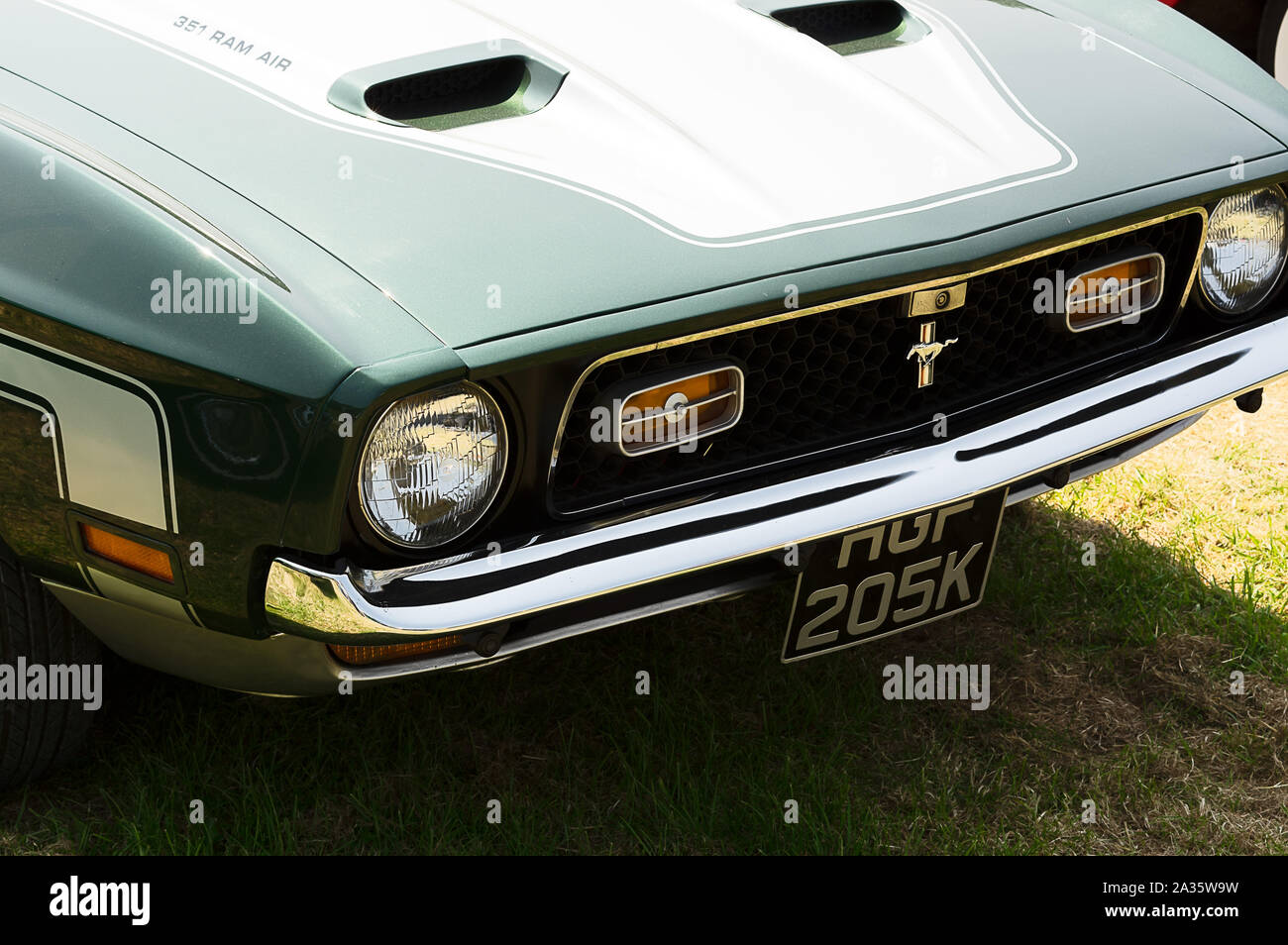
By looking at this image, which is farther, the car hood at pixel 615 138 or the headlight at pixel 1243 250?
the headlight at pixel 1243 250

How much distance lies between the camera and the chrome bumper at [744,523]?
5.58 ft

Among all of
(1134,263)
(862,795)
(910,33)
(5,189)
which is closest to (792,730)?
(862,795)

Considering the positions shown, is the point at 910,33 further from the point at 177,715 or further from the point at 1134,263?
the point at 177,715

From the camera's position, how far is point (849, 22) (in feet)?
8.25

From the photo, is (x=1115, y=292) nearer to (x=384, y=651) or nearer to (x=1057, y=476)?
(x=1057, y=476)

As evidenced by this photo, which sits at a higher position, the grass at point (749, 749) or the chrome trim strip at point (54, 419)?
the chrome trim strip at point (54, 419)

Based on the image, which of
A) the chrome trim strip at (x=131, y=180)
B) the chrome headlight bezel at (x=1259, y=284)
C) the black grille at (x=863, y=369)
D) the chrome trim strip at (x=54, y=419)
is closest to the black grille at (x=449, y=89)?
the chrome trim strip at (x=131, y=180)

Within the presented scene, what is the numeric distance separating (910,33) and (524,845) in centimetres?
160

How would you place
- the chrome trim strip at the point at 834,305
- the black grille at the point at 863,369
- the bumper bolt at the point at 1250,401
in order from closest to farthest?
the chrome trim strip at the point at 834,305 → the black grille at the point at 863,369 → the bumper bolt at the point at 1250,401

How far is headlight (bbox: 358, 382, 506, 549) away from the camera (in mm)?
1693

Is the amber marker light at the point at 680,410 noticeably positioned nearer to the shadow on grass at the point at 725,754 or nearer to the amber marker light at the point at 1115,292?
the amber marker light at the point at 1115,292

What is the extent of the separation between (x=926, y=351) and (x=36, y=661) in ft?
4.83

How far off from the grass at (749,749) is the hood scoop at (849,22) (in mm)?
1182
